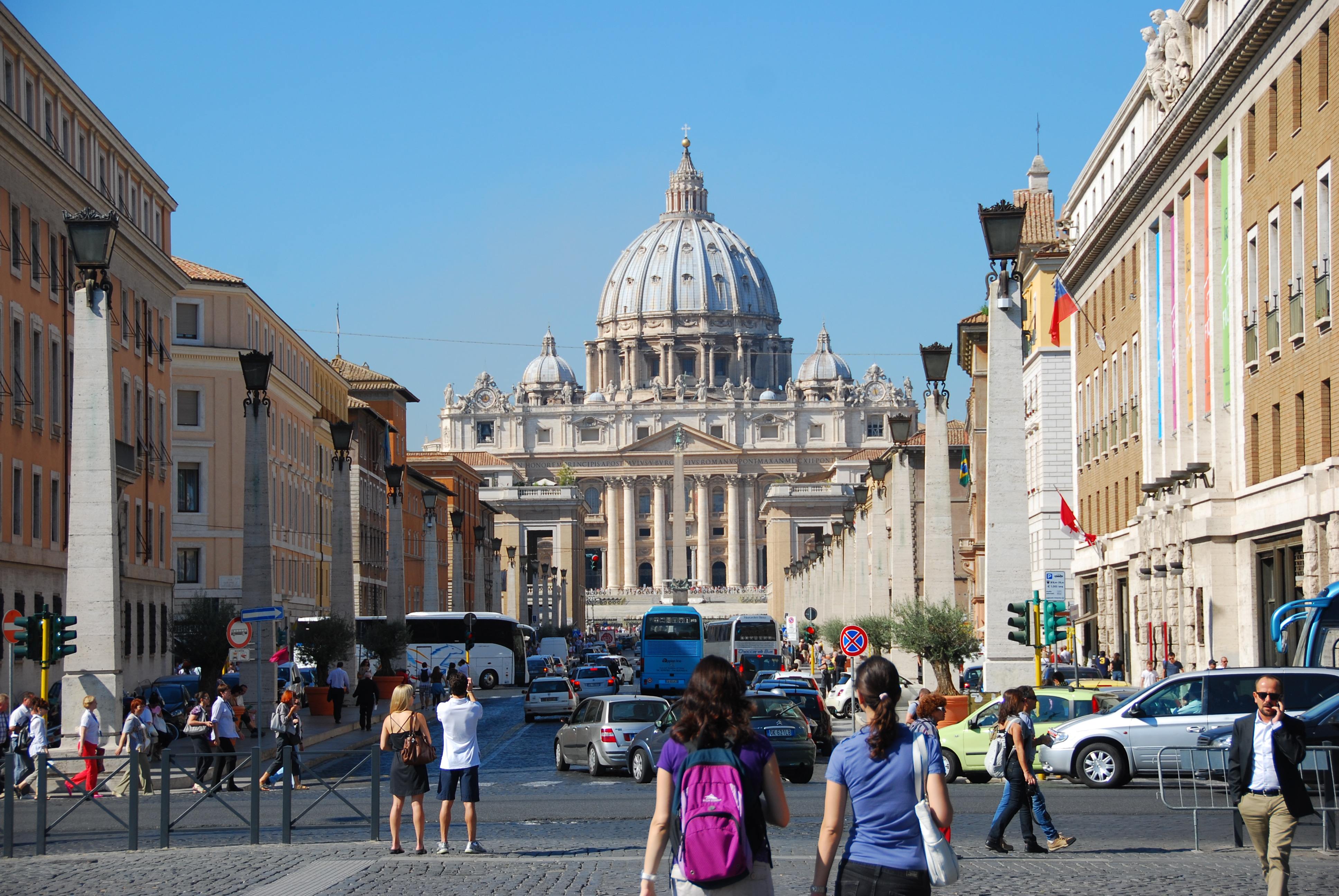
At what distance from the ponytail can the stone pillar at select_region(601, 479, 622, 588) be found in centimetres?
18864

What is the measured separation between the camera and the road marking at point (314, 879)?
498 inches

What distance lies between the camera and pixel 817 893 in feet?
24.7

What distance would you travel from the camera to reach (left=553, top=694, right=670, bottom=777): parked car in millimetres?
26000

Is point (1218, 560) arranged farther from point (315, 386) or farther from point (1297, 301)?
point (315, 386)

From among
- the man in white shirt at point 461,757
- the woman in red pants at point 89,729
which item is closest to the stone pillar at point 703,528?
the woman in red pants at point 89,729

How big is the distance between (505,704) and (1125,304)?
23252mm

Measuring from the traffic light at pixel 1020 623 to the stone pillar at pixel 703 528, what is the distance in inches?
6747

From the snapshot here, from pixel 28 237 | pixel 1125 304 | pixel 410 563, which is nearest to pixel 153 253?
pixel 28 237

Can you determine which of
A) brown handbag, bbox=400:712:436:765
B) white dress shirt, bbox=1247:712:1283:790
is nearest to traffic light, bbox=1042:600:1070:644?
brown handbag, bbox=400:712:436:765

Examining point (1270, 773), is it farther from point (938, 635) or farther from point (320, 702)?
point (320, 702)

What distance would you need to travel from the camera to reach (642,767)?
2447 cm

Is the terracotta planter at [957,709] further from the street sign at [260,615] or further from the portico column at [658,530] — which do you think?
the portico column at [658,530]

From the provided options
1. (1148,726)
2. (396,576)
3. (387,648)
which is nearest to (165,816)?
(1148,726)

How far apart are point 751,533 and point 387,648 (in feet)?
474
